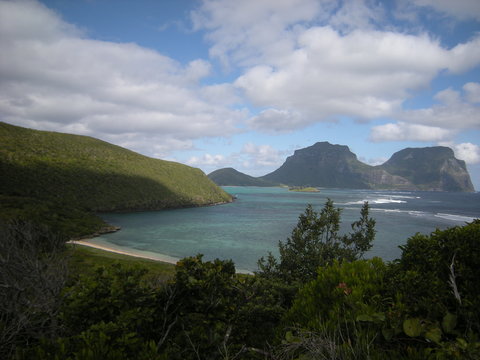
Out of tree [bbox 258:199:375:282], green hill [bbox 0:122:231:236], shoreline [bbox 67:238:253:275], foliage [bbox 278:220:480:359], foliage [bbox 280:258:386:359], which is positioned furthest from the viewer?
green hill [bbox 0:122:231:236]

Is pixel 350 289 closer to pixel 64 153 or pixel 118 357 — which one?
pixel 118 357

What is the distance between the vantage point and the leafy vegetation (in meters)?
3.75

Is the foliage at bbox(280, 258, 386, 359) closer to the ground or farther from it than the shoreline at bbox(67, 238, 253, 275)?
farther from it

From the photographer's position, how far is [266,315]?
272 inches

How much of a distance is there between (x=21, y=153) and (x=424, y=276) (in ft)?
426

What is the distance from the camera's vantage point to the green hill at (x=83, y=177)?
8762 cm

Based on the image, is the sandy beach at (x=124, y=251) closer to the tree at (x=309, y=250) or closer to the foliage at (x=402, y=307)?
the tree at (x=309, y=250)

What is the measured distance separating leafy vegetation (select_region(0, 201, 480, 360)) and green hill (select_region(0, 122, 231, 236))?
66.8m

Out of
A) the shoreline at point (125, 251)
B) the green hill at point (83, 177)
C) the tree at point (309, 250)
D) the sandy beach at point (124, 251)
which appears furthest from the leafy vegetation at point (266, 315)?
the green hill at point (83, 177)

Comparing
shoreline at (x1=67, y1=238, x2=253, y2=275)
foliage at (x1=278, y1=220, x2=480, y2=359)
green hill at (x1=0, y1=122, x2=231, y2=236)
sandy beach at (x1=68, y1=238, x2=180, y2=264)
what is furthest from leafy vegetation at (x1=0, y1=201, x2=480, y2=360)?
green hill at (x1=0, y1=122, x2=231, y2=236)

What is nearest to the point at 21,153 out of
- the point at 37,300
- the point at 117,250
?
the point at 117,250

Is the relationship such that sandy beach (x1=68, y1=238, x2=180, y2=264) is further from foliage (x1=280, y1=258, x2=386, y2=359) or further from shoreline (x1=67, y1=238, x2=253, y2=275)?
foliage (x1=280, y1=258, x2=386, y2=359)

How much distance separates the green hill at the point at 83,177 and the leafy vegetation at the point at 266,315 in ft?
219

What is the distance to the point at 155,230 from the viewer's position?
7294cm
